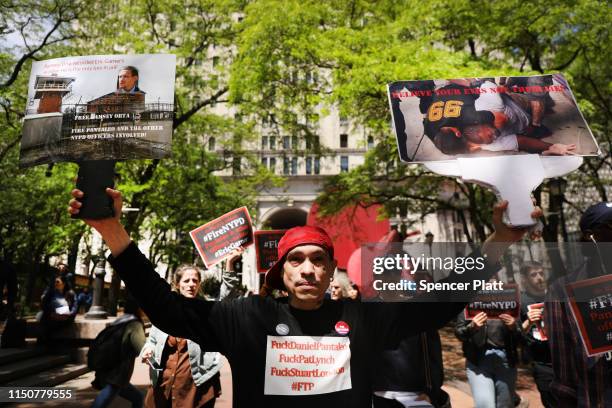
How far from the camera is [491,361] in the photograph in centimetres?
453

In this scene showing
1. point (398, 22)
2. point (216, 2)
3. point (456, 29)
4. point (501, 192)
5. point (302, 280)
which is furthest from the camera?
point (216, 2)

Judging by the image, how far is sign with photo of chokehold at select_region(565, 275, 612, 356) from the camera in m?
2.32

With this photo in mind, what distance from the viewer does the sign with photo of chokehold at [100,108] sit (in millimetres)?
2371

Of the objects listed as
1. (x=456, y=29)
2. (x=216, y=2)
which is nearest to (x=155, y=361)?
(x=456, y=29)

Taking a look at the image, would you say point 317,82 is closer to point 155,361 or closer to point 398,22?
point 398,22

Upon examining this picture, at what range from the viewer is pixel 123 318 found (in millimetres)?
4516

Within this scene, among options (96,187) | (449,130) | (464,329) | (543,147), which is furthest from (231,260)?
(543,147)

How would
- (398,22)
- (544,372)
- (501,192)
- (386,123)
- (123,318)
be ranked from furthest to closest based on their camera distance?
(398,22), (386,123), (123,318), (544,372), (501,192)

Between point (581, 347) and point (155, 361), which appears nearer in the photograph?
point (581, 347)

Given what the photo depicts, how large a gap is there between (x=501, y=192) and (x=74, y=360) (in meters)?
9.92

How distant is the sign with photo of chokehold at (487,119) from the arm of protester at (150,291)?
1490 millimetres

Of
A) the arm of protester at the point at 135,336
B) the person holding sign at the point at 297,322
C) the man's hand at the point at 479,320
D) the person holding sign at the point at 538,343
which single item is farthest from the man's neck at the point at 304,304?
the arm of protester at the point at 135,336

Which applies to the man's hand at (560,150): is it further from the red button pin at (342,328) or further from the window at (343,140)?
the window at (343,140)

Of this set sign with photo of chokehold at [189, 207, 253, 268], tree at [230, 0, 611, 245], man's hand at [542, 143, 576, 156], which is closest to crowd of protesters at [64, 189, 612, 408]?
man's hand at [542, 143, 576, 156]
